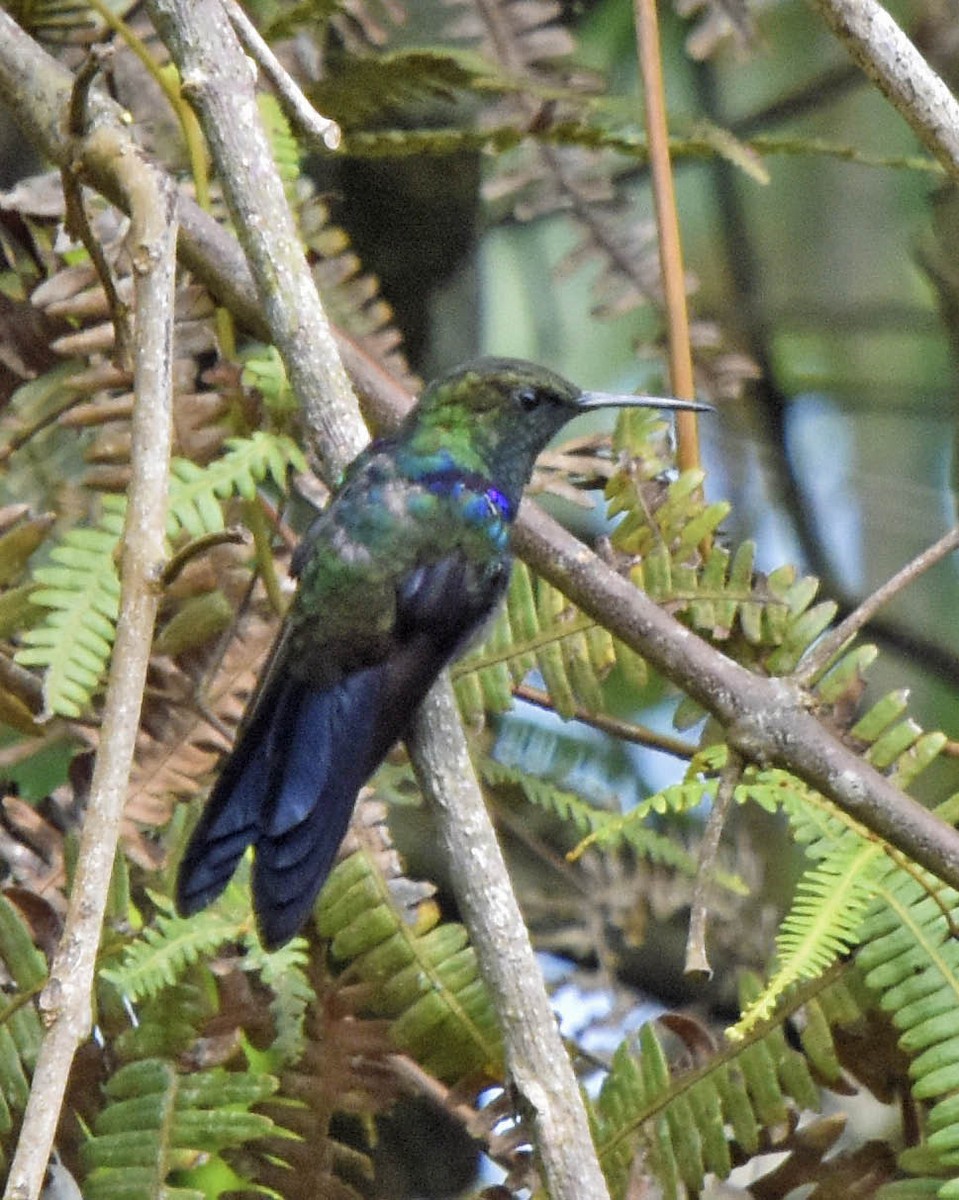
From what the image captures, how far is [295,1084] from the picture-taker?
60.5 inches

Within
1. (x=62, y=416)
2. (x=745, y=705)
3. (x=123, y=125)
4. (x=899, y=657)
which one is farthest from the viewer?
(x=899, y=657)

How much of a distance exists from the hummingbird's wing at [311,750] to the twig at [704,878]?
31cm

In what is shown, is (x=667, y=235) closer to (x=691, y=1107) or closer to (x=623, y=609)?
(x=623, y=609)

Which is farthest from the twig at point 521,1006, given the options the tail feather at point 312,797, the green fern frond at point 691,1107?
the green fern frond at point 691,1107

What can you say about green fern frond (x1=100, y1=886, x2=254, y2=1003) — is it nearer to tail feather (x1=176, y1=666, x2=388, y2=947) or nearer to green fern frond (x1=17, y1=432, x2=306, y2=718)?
tail feather (x1=176, y1=666, x2=388, y2=947)

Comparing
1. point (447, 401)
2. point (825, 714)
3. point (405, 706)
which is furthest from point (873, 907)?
point (447, 401)

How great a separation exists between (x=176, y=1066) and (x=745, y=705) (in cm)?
64

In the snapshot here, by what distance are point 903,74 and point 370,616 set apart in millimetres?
729

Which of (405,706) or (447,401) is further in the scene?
(447,401)

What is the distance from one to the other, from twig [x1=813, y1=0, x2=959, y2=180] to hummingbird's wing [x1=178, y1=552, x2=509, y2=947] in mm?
620

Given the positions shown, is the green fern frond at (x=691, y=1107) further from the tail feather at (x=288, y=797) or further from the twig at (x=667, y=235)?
the twig at (x=667, y=235)

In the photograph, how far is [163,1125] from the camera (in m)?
1.42

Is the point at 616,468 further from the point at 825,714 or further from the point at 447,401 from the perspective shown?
the point at 825,714

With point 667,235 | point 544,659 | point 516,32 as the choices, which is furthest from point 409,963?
point 516,32
